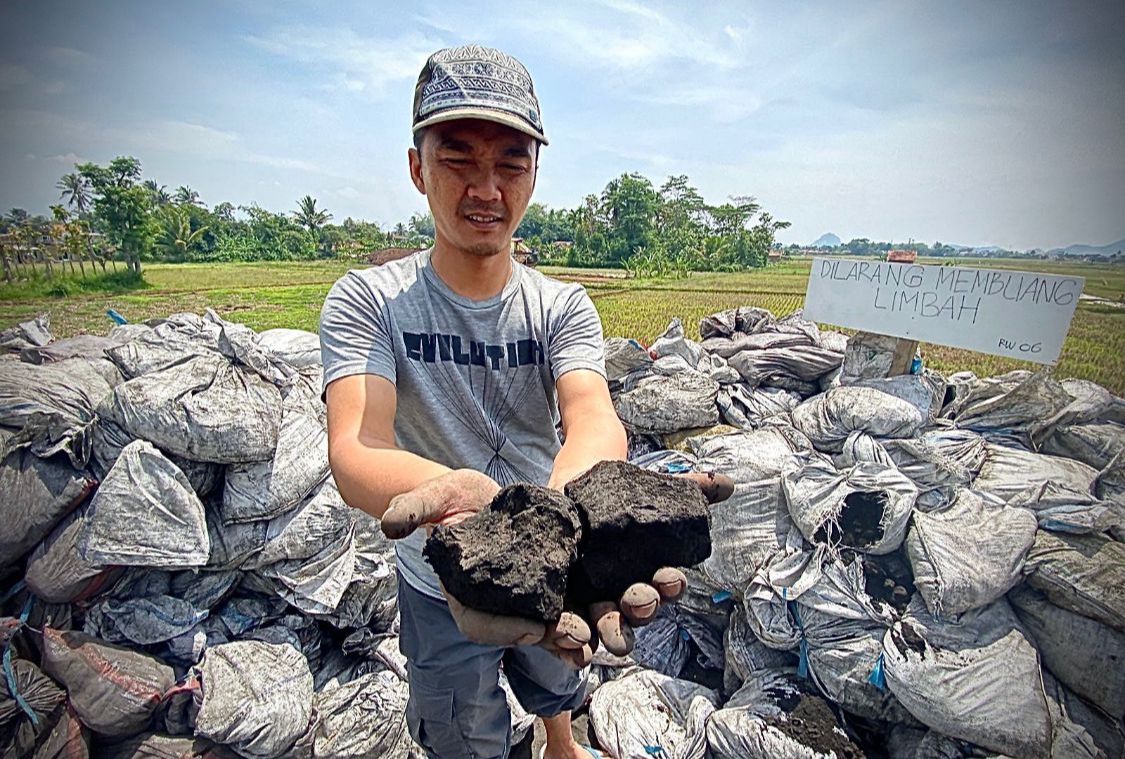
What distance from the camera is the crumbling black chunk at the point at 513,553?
1.04m

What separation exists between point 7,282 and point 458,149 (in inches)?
150

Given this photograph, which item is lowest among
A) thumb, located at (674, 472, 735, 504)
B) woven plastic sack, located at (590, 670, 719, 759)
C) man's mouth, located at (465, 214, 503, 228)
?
woven plastic sack, located at (590, 670, 719, 759)

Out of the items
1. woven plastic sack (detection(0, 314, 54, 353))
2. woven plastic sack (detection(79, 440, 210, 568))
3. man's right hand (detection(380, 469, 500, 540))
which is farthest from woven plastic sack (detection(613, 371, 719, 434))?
woven plastic sack (detection(0, 314, 54, 353))

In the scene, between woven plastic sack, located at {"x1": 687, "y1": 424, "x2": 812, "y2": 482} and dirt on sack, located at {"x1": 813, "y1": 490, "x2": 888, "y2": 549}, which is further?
woven plastic sack, located at {"x1": 687, "y1": 424, "x2": 812, "y2": 482}

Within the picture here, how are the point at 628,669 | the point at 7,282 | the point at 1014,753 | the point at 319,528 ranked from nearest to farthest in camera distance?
the point at 1014,753, the point at 319,528, the point at 628,669, the point at 7,282

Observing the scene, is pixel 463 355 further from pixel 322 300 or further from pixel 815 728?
pixel 322 300

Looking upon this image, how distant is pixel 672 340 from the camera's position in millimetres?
3666

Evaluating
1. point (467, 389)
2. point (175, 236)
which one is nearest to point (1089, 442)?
point (467, 389)

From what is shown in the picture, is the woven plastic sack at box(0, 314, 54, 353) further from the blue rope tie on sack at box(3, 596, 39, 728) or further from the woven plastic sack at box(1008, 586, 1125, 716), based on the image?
the woven plastic sack at box(1008, 586, 1125, 716)

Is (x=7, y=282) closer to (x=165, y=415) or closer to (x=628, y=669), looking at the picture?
(x=165, y=415)

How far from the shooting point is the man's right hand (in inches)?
38.0

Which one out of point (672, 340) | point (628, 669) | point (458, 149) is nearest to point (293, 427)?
point (458, 149)

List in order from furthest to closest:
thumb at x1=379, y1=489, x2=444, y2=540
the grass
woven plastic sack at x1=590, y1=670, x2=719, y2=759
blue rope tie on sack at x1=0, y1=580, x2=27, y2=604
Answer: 1. the grass
2. woven plastic sack at x1=590, y1=670, x2=719, y2=759
3. blue rope tie on sack at x1=0, y1=580, x2=27, y2=604
4. thumb at x1=379, y1=489, x2=444, y2=540

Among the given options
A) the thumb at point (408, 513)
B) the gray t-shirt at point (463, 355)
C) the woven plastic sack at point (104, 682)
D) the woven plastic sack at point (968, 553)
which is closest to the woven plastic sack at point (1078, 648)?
the woven plastic sack at point (968, 553)
